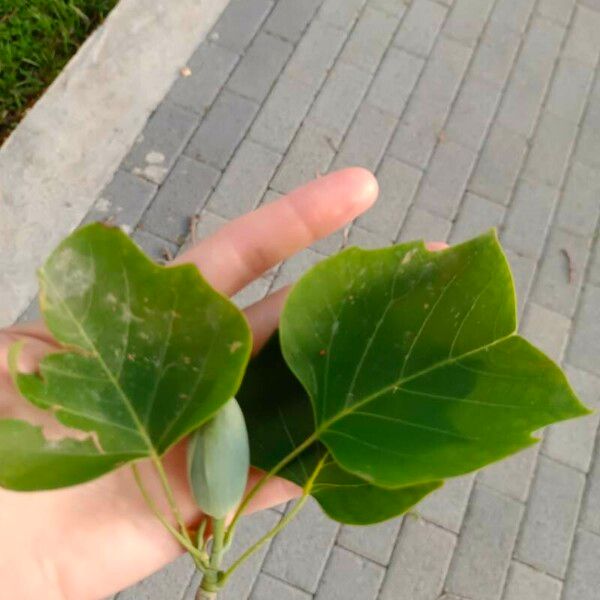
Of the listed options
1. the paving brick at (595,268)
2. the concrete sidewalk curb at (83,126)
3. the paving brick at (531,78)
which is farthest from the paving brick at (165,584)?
the paving brick at (531,78)

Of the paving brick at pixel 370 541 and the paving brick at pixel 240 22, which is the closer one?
the paving brick at pixel 370 541

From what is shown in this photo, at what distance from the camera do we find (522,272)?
2.40m

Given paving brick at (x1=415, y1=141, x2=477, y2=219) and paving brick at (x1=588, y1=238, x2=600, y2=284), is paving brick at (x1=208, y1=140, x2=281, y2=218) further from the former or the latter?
paving brick at (x1=588, y1=238, x2=600, y2=284)

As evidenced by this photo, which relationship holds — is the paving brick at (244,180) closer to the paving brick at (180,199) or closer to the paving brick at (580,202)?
the paving brick at (180,199)

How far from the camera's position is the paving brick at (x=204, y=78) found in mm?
2387

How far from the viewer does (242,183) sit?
231 centimetres

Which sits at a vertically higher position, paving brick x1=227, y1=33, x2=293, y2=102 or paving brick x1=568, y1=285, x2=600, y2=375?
paving brick x1=227, y1=33, x2=293, y2=102

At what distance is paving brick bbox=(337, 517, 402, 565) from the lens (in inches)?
76.7

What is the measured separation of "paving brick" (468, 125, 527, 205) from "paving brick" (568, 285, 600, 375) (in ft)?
1.23

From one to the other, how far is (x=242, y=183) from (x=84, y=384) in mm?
1469

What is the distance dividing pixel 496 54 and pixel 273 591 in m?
1.89

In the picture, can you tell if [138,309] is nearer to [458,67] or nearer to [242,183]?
[242,183]

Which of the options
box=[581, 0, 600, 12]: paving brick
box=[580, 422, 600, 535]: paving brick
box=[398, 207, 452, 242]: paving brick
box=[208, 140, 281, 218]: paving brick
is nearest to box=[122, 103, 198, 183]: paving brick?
box=[208, 140, 281, 218]: paving brick

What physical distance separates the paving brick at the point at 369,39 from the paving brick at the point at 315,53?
0.13ft
